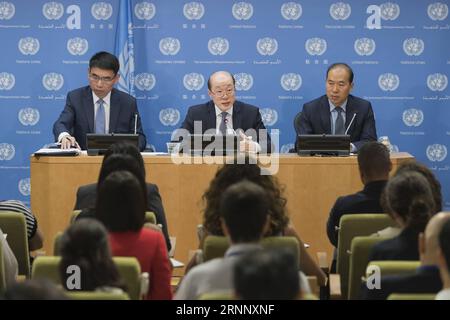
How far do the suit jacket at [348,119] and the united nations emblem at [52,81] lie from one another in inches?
103

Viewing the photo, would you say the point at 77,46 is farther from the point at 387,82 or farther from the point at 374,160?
the point at 374,160

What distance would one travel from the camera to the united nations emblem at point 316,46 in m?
8.91

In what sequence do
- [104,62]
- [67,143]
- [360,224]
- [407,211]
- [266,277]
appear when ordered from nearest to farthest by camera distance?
[266,277] → [407,211] → [360,224] → [67,143] → [104,62]

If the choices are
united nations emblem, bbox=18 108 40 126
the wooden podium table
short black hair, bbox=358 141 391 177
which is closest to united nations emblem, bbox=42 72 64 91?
united nations emblem, bbox=18 108 40 126

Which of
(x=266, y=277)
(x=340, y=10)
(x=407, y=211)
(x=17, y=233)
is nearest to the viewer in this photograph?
(x=266, y=277)

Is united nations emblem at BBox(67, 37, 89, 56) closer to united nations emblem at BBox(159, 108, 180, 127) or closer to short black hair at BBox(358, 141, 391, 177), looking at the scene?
united nations emblem at BBox(159, 108, 180, 127)

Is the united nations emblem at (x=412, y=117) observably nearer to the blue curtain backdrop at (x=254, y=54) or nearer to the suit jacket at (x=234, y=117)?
the blue curtain backdrop at (x=254, y=54)

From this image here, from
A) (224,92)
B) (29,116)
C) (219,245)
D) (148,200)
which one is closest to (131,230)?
(219,245)

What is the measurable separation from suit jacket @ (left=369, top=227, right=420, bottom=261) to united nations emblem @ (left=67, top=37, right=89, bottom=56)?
5.49m

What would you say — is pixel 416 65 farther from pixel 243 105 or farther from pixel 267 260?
pixel 267 260

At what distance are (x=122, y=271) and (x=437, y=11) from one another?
6123mm

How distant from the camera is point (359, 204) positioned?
17.3 ft

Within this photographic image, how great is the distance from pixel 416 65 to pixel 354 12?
83cm

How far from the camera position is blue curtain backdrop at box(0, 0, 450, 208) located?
29.2ft
